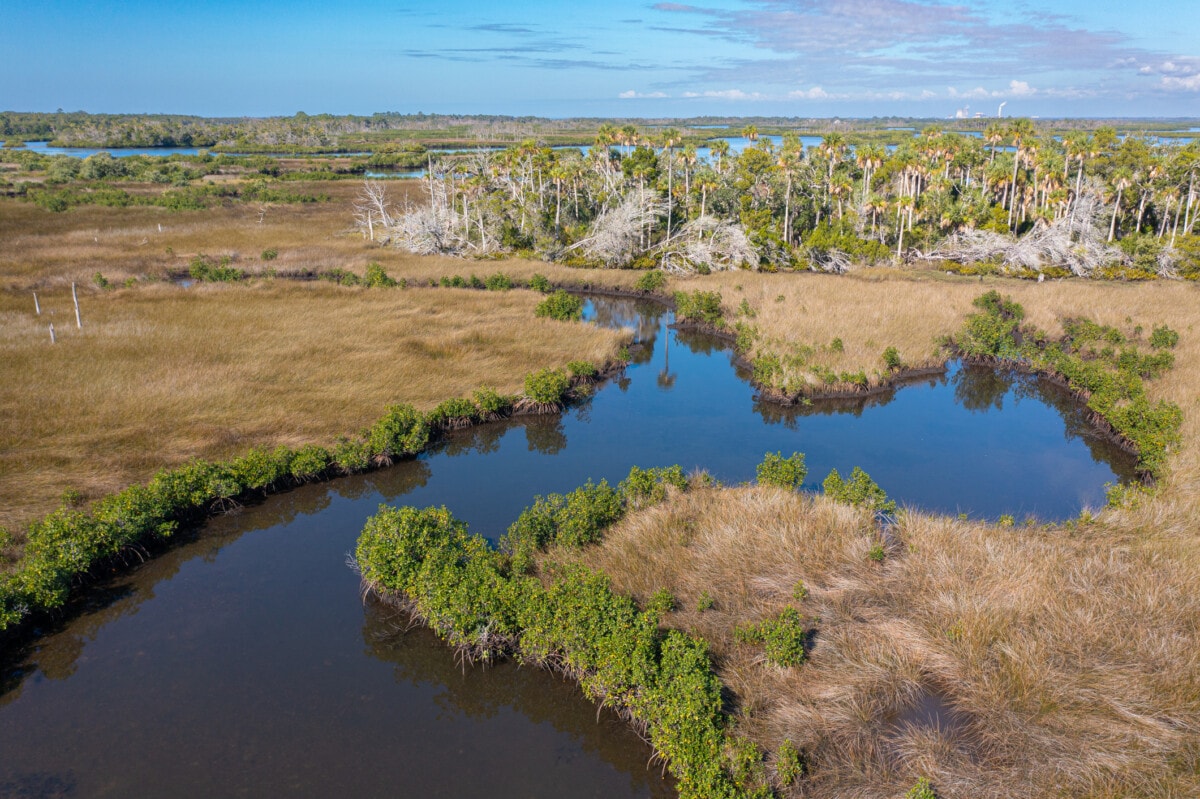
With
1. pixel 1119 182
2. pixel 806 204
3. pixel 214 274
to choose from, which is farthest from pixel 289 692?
pixel 1119 182

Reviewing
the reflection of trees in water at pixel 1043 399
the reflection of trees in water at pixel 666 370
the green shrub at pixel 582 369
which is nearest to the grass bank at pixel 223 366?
the green shrub at pixel 582 369

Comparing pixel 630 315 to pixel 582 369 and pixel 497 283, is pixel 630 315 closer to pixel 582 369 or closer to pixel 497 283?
pixel 497 283

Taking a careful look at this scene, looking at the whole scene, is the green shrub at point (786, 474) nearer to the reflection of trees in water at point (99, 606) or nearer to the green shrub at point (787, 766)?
the green shrub at point (787, 766)

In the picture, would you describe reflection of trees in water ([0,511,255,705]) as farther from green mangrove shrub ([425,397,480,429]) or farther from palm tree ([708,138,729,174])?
palm tree ([708,138,729,174])

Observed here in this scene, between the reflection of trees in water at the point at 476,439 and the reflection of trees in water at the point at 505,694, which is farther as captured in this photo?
the reflection of trees in water at the point at 476,439

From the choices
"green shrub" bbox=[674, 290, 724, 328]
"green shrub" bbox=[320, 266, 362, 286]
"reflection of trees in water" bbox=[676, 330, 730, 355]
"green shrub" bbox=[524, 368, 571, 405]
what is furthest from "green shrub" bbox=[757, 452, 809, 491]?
"green shrub" bbox=[320, 266, 362, 286]

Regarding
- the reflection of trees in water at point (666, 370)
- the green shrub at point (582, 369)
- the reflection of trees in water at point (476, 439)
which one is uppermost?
the green shrub at point (582, 369)
